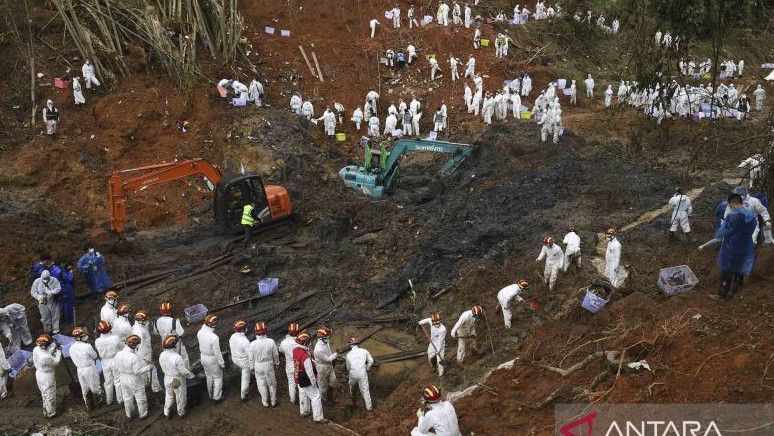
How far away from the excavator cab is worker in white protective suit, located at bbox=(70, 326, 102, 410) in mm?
6009

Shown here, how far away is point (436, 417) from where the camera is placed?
309 inches

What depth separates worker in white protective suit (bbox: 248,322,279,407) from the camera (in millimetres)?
10516

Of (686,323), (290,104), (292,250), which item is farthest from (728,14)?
(290,104)

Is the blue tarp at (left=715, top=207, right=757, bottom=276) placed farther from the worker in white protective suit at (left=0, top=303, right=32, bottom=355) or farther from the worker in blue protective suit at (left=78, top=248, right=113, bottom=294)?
the worker in white protective suit at (left=0, top=303, right=32, bottom=355)

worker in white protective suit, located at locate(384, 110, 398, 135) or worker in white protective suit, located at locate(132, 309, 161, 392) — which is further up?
worker in white protective suit, located at locate(384, 110, 398, 135)

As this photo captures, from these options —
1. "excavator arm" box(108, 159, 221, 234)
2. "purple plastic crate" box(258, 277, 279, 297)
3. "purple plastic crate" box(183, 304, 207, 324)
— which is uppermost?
"excavator arm" box(108, 159, 221, 234)

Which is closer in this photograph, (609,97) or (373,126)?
(373,126)

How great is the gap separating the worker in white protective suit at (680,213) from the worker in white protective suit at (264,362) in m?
9.08

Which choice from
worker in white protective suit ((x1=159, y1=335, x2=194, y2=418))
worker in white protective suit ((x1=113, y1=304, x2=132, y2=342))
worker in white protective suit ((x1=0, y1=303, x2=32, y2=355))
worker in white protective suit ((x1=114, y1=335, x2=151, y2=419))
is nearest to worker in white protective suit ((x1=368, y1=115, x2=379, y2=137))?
worker in white protective suit ((x1=0, y1=303, x2=32, y2=355))

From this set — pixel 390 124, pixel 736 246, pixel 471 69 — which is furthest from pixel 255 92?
pixel 736 246

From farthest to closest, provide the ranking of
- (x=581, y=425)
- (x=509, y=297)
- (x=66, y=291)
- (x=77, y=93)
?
(x=77, y=93), (x=66, y=291), (x=509, y=297), (x=581, y=425)

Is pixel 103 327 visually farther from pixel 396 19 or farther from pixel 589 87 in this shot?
pixel 396 19

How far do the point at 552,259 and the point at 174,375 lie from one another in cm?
712

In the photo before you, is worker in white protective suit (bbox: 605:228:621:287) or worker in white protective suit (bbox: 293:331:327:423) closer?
worker in white protective suit (bbox: 293:331:327:423)
